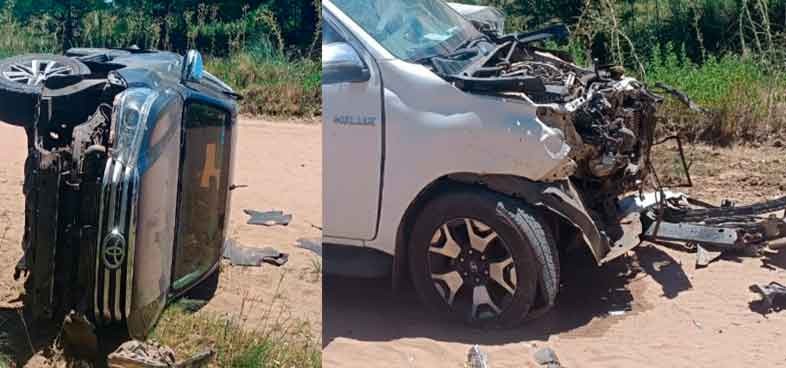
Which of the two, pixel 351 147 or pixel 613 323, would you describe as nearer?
pixel 351 147

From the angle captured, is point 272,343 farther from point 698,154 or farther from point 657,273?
point 698,154

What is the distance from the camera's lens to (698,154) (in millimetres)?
3154

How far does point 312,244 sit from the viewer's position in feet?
7.44

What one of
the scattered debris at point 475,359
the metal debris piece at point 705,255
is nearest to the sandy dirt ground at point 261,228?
the scattered debris at point 475,359

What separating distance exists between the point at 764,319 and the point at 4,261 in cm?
205

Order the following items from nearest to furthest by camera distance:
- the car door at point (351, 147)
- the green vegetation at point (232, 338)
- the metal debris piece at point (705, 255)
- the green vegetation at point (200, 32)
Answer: the car door at point (351, 147)
the green vegetation at point (200, 32)
the green vegetation at point (232, 338)
the metal debris piece at point (705, 255)

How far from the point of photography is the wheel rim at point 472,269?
2.27m

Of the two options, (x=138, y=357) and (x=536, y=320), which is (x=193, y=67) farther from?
(x=536, y=320)

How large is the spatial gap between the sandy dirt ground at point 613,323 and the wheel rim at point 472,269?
0.23 ft

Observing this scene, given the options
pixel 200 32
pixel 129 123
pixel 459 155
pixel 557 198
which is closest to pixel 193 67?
pixel 200 32

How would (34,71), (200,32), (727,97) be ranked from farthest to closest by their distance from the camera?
1. (727,97)
2. (200,32)
3. (34,71)

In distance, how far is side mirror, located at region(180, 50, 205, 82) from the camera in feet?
7.55

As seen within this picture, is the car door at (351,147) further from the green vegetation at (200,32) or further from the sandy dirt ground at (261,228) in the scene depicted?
the green vegetation at (200,32)

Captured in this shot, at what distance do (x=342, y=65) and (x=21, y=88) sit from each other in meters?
0.77
